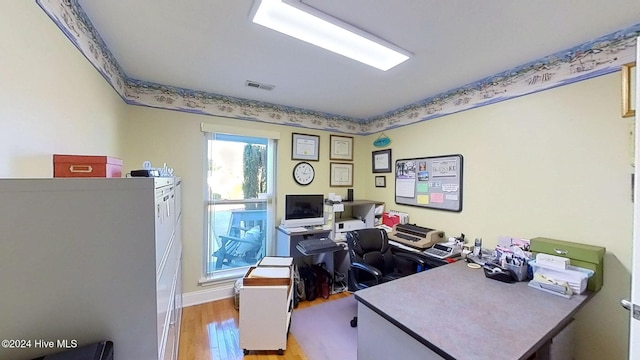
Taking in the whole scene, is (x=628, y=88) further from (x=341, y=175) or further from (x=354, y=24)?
(x=341, y=175)

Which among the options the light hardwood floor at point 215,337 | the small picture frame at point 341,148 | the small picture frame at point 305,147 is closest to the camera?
the light hardwood floor at point 215,337

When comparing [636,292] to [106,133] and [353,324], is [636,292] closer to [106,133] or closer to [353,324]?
[353,324]

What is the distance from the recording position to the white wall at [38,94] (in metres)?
0.85

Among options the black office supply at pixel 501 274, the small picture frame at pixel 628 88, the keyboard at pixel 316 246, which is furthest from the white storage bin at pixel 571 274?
the keyboard at pixel 316 246

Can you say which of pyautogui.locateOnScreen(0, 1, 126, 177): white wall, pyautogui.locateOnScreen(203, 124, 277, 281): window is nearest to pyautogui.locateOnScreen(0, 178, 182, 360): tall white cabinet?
pyautogui.locateOnScreen(0, 1, 126, 177): white wall

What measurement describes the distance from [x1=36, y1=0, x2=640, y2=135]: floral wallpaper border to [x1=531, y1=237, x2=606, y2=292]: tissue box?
122 cm

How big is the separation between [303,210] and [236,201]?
88cm

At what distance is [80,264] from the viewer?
0.73 m

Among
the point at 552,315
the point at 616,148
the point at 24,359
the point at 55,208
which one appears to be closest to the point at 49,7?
the point at 55,208

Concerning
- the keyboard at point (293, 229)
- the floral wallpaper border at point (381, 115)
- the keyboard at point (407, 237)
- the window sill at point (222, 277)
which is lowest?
the window sill at point (222, 277)

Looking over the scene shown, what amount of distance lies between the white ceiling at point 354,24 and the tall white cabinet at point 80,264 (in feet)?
3.83

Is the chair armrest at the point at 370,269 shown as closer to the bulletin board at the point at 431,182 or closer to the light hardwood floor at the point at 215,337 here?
the light hardwood floor at the point at 215,337

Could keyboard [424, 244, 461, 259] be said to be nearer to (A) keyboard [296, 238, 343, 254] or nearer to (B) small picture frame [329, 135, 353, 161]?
(A) keyboard [296, 238, 343, 254]

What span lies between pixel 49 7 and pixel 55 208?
1077mm
